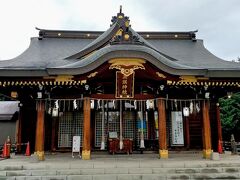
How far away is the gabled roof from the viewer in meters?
10.2

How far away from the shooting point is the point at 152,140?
13.0 metres

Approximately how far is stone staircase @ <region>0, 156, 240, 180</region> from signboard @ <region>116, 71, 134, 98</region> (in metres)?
3.21

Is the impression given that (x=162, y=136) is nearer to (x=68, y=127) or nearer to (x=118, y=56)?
(x=118, y=56)

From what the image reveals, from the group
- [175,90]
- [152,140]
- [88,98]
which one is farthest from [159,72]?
[152,140]

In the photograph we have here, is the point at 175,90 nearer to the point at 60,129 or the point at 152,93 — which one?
the point at 152,93

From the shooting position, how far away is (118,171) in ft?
28.1

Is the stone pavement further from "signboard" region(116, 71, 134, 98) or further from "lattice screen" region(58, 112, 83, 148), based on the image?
"lattice screen" region(58, 112, 83, 148)

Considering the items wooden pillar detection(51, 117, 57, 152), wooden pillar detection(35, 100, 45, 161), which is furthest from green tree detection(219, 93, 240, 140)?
wooden pillar detection(35, 100, 45, 161)

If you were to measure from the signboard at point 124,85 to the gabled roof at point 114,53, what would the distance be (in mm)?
1011

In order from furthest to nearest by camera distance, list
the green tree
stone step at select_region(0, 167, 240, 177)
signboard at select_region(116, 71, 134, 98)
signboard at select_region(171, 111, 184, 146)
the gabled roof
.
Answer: the green tree, signboard at select_region(171, 111, 184, 146), signboard at select_region(116, 71, 134, 98), the gabled roof, stone step at select_region(0, 167, 240, 177)

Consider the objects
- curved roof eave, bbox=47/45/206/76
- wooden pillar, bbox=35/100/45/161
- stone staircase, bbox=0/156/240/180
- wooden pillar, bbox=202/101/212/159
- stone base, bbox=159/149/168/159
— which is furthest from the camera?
wooden pillar, bbox=202/101/212/159

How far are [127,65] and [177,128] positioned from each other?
509 centimetres

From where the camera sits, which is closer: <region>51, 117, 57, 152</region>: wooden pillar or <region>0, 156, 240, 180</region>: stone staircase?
<region>0, 156, 240, 180</region>: stone staircase

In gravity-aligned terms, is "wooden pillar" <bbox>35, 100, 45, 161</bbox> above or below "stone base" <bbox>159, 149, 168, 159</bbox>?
above
